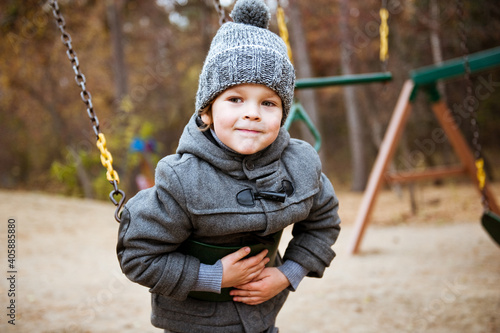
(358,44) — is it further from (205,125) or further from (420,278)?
(205,125)

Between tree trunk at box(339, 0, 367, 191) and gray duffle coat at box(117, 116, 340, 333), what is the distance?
1006 cm

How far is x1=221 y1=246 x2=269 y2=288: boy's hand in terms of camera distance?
138cm

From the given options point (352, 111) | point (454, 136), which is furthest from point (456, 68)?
point (352, 111)

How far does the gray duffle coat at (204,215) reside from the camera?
1282mm

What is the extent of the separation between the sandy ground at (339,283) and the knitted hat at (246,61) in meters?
2.11

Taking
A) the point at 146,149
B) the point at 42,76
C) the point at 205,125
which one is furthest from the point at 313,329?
the point at 42,76

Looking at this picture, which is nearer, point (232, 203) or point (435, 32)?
point (232, 203)

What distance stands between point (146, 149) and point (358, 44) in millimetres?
6418

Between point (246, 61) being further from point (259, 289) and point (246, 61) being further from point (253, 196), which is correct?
point (259, 289)

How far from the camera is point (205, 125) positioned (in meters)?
1.47

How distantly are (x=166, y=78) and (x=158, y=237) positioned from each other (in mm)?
16008

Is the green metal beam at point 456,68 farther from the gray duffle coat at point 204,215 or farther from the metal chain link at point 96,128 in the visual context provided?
the metal chain link at point 96,128

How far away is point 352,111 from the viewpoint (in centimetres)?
1156

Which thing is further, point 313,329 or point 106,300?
point 106,300
